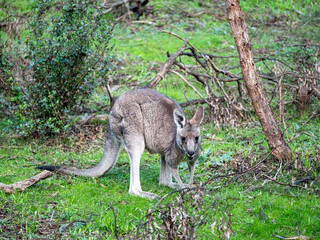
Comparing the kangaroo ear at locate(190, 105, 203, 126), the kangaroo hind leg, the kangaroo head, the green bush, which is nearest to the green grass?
the kangaroo hind leg

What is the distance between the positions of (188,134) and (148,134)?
0.62 meters

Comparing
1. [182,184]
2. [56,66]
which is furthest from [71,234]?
[56,66]

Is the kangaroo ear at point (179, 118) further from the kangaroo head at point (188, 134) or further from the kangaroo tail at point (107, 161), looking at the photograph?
the kangaroo tail at point (107, 161)

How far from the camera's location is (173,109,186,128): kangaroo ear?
5.46m

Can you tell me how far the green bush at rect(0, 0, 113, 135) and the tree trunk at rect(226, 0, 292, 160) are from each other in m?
2.27

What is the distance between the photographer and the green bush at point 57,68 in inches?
269

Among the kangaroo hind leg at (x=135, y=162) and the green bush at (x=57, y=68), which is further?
the green bush at (x=57, y=68)

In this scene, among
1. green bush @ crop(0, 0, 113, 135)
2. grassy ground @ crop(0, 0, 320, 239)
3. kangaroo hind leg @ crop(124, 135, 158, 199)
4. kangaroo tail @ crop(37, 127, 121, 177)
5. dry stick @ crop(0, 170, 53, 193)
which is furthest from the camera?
green bush @ crop(0, 0, 113, 135)

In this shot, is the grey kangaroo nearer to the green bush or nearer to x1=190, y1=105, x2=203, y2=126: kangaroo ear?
x1=190, y1=105, x2=203, y2=126: kangaroo ear

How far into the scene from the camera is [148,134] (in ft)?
18.9

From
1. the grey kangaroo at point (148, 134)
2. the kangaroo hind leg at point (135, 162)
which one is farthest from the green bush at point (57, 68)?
the kangaroo hind leg at point (135, 162)

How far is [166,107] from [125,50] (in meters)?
5.32

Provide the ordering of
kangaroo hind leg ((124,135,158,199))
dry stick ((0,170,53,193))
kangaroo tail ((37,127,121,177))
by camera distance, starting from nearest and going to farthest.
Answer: dry stick ((0,170,53,193)) < kangaroo hind leg ((124,135,158,199)) < kangaroo tail ((37,127,121,177))

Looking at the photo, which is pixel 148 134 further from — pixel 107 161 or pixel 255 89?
pixel 255 89
